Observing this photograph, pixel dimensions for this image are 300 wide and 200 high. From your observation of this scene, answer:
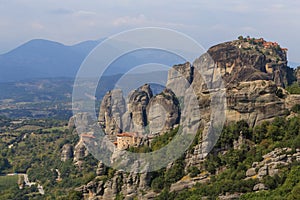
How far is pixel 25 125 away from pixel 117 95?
4229 cm

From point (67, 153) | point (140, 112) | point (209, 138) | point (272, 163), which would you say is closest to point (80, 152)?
point (67, 153)

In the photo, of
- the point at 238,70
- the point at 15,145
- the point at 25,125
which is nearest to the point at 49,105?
the point at 25,125

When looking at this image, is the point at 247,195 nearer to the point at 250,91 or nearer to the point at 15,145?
the point at 250,91

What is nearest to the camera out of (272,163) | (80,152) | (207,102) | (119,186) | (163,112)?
(272,163)

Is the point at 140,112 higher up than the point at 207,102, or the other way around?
the point at 207,102

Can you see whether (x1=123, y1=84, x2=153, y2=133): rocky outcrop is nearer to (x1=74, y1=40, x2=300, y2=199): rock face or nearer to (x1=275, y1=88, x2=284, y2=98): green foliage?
(x1=74, y1=40, x2=300, y2=199): rock face

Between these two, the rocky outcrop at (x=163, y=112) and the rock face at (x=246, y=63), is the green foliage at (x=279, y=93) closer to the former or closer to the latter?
the rocky outcrop at (x=163, y=112)

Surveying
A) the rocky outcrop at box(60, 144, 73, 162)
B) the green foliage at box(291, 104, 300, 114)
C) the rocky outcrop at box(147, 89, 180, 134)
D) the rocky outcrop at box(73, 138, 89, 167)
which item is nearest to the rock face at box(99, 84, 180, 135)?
the rocky outcrop at box(147, 89, 180, 134)

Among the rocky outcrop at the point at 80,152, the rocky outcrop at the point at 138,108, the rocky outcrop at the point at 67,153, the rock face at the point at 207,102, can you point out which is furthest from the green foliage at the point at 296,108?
the rocky outcrop at the point at 67,153

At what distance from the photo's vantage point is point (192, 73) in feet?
116

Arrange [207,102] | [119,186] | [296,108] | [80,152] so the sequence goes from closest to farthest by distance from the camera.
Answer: [296,108], [119,186], [207,102], [80,152]

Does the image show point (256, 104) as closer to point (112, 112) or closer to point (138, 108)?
point (138, 108)

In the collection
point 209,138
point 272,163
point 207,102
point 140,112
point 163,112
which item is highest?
point 207,102

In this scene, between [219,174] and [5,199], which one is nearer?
[219,174]
